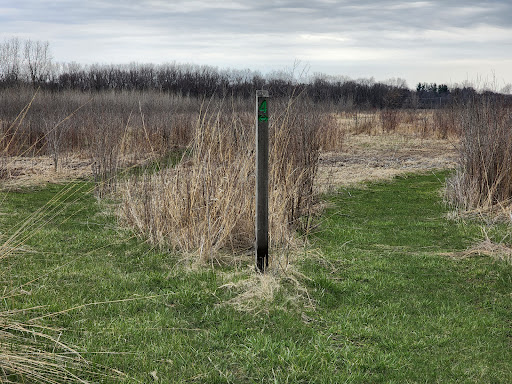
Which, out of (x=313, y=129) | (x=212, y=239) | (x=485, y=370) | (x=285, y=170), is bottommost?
(x=485, y=370)

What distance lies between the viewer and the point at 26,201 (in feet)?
27.3

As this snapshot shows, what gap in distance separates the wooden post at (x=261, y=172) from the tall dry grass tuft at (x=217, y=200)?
0.47 metres

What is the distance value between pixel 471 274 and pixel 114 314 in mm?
3209

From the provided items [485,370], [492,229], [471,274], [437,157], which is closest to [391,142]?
[437,157]

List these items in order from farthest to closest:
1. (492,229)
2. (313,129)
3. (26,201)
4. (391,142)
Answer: (391,142) < (26,201) < (313,129) < (492,229)

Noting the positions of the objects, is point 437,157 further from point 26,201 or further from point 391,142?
point 26,201

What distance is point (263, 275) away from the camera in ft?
13.8

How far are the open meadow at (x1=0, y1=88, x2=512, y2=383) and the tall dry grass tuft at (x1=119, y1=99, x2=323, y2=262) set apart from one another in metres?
0.02

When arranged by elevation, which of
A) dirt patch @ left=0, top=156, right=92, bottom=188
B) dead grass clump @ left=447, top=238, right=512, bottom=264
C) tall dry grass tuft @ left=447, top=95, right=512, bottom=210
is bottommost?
dead grass clump @ left=447, top=238, right=512, bottom=264

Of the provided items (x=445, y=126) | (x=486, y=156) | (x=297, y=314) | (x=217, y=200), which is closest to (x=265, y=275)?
(x=297, y=314)

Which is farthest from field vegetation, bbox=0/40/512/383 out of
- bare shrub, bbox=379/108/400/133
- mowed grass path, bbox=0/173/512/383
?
bare shrub, bbox=379/108/400/133

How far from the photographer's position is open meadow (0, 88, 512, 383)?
3.04 metres

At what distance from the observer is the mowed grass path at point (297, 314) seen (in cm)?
302

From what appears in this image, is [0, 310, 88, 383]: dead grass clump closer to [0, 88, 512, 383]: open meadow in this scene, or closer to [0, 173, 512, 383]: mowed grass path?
[0, 88, 512, 383]: open meadow
